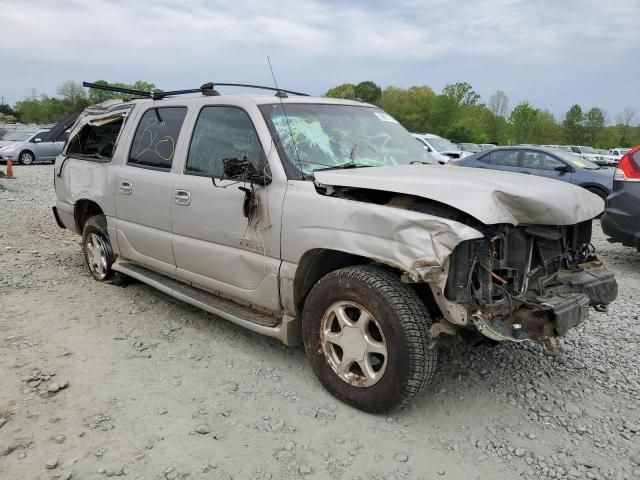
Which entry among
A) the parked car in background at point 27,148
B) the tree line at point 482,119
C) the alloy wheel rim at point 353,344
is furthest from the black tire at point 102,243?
the tree line at point 482,119

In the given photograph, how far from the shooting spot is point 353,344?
3117 millimetres

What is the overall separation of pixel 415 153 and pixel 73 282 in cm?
375

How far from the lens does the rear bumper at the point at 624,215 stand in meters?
5.97

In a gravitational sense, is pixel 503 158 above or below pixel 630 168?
below

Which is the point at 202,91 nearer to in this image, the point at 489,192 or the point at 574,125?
the point at 489,192

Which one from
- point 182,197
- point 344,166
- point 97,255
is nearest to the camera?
point 344,166

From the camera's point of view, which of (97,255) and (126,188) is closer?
(126,188)

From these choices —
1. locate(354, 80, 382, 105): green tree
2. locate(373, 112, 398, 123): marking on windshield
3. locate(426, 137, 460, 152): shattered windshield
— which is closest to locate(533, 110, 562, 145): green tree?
locate(354, 80, 382, 105): green tree

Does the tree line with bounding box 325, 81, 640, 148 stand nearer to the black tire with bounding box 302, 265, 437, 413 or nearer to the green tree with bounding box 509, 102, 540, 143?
the green tree with bounding box 509, 102, 540, 143

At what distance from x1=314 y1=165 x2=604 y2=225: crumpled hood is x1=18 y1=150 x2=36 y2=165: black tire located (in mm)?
20163

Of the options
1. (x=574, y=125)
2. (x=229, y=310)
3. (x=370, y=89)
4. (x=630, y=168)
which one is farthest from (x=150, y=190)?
(x=370, y=89)

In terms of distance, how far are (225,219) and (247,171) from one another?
48cm

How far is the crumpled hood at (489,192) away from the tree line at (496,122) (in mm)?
47587

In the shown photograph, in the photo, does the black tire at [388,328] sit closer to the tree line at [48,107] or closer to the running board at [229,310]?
the running board at [229,310]
